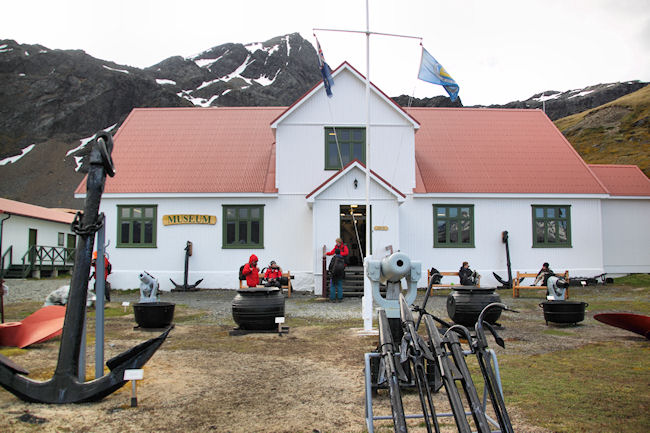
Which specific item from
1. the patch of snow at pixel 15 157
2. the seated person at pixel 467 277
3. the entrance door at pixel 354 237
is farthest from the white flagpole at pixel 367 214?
the patch of snow at pixel 15 157

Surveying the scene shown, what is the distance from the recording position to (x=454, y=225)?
74.6ft

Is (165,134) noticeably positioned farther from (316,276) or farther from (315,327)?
(315,327)

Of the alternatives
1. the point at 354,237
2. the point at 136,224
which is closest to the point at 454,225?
the point at 354,237

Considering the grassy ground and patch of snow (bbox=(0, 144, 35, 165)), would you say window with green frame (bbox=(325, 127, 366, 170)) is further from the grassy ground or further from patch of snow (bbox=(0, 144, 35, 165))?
patch of snow (bbox=(0, 144, 35, 165))

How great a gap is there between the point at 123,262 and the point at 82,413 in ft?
56.3

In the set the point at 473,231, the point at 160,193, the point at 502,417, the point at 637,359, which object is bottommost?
the point at 637,359

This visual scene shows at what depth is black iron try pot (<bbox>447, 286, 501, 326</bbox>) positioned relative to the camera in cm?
1076

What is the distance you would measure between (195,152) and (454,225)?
40.1 feet

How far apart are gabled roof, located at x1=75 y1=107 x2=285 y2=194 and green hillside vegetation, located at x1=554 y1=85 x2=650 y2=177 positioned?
135ft

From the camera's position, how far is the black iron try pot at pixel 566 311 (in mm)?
11812

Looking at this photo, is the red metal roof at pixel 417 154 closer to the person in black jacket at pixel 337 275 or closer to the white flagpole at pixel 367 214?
the person in black jacket at pixel 337 275

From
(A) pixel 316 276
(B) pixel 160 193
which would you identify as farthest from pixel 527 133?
(B) pixel 160 193

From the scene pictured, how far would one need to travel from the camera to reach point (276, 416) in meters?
5.79

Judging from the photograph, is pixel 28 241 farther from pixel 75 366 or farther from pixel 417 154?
pixel 75 366
